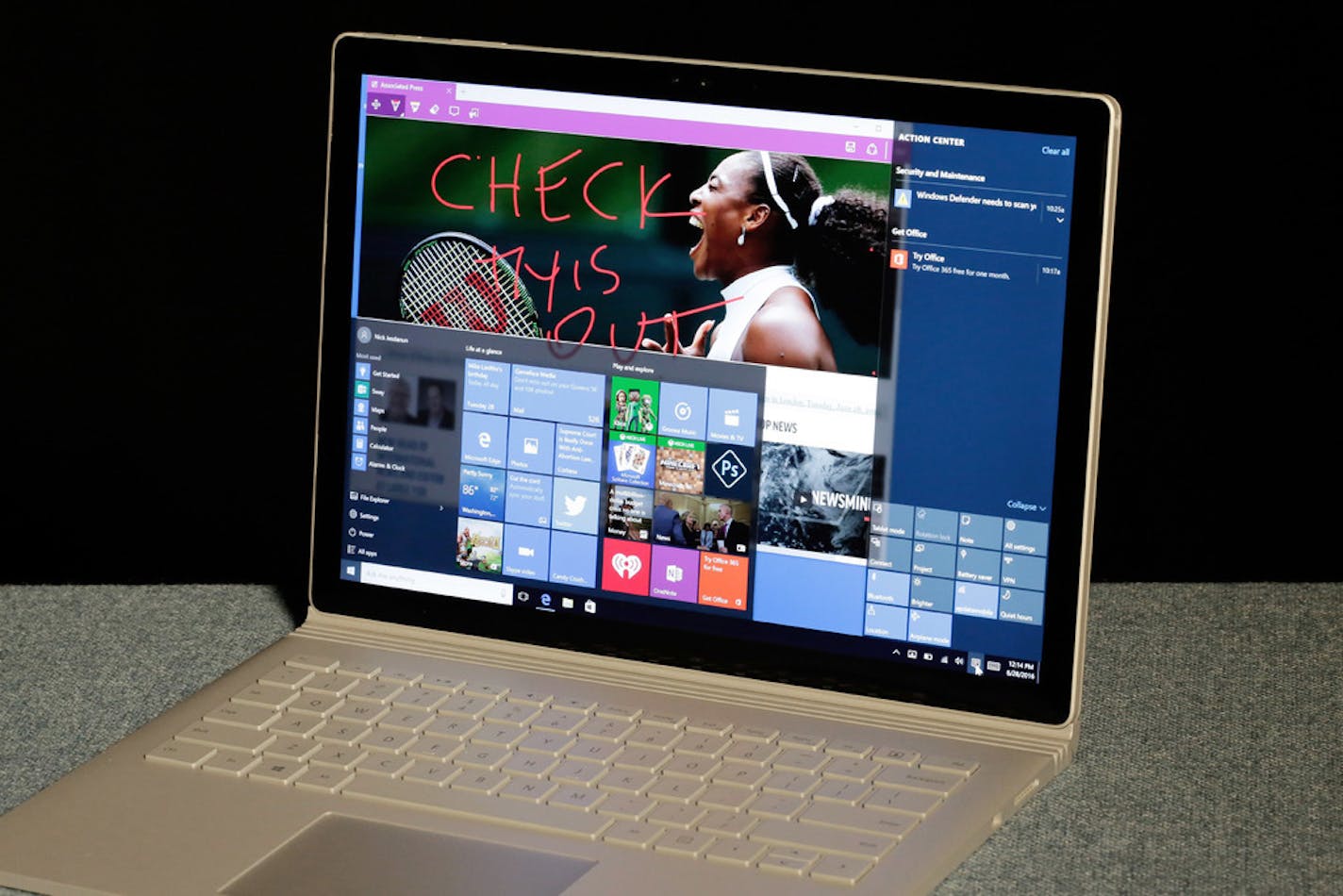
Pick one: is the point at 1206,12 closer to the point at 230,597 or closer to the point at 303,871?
the point at 230,597

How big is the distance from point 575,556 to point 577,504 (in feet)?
0.11

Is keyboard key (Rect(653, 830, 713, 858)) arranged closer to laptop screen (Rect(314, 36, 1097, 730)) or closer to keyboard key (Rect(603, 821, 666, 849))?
keyboard key (Rect(603, 821, 666, 849))

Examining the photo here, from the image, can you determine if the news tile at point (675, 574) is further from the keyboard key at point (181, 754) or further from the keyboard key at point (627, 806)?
the keyboard key at point (181, 754)

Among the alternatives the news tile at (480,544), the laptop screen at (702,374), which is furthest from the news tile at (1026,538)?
the news tile at (480,544)

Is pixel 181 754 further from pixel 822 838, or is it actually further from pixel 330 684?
pixel 822 838

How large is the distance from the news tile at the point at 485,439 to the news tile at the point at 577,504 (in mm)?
43

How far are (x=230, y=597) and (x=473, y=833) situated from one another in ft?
1.38

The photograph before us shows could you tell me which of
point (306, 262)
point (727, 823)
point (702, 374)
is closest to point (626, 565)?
point (702, 374)

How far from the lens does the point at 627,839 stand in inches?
38.3

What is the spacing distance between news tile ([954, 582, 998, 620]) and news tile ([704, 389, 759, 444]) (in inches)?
6.2

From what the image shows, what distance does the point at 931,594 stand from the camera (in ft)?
3.64

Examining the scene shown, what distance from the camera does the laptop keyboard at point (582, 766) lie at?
0.98 m

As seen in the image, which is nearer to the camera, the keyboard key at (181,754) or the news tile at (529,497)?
the keyboard key at (181,754)

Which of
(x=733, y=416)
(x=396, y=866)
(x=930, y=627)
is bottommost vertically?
(x=396, y=866)
